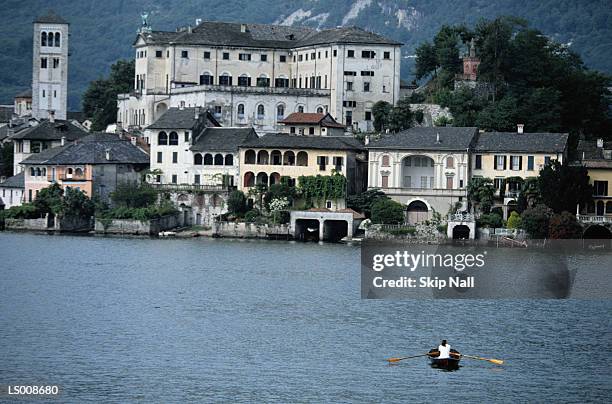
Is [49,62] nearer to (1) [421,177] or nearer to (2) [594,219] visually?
(1) [421,177]

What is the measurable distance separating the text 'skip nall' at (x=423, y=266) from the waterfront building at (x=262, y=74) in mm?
38909

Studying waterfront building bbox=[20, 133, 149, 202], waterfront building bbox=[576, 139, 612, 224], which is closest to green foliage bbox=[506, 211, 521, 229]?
waterfront building bbox=[576, 139, 612, 224]

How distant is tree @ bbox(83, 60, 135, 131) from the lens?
124 m

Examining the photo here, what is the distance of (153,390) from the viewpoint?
150ft

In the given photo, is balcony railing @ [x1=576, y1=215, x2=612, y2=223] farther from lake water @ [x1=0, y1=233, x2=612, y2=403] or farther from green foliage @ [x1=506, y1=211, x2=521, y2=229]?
lake water @ [x1=0, y1=233, x2=612, y2=403]

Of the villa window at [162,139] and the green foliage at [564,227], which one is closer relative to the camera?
the green foliage at [564,227]

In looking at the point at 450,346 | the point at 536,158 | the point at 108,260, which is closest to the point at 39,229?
the point at 108,260

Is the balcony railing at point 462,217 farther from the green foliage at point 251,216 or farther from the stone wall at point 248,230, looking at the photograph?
the green foliage at point 251,216

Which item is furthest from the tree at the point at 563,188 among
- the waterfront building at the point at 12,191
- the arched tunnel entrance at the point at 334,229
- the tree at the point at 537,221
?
the waterfront building at the point at 12,191

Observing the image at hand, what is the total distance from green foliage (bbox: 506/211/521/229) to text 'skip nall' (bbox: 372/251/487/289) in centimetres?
1510

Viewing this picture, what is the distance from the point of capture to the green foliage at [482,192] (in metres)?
90.9

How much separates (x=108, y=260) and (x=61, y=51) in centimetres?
5794

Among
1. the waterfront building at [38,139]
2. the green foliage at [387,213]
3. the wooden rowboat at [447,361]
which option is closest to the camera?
the wooden rowboat at [447,361]

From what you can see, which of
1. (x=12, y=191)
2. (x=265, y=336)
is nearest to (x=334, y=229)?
(x=12, y=191)
